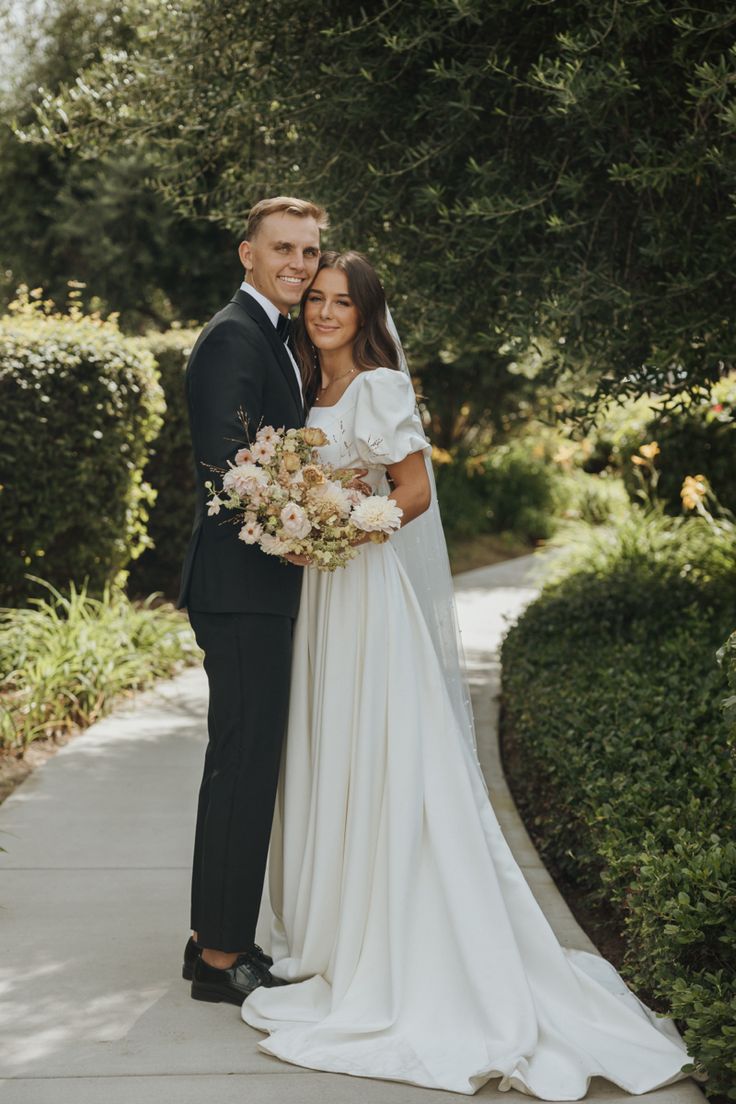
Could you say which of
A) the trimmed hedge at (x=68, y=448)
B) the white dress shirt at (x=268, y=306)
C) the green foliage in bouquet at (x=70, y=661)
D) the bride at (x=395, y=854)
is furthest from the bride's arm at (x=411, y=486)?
the trimmed hedge at (x=68, y=448)

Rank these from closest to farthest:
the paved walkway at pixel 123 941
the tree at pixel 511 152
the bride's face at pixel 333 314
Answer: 1. the paved walkway at pixel 123 941
2. the bride's face at pixel 333 314
3. the tree at pixel 511 152

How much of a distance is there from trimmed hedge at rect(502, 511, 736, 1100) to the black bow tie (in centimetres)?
A: 185

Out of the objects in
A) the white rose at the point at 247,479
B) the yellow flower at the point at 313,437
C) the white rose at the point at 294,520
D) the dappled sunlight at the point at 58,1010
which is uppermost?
the yellow flower at the point at 313,437

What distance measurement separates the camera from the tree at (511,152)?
5.00m

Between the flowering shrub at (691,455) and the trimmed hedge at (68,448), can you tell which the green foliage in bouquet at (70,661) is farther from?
the flowering shrub at (691,455)

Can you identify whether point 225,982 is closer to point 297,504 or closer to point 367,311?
point 297,504

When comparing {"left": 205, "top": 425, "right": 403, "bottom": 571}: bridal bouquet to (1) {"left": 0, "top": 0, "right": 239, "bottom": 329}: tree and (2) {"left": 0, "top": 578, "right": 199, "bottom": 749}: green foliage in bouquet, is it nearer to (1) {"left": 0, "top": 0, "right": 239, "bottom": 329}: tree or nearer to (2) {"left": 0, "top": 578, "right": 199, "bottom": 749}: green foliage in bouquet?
(2) {"left": 0, "top": 578, "right": 199, "bottom": 749}: green foliage in bouquet

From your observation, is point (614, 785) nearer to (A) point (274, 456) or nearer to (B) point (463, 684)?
(B) point (463, 684)

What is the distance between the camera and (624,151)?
5.29 meters

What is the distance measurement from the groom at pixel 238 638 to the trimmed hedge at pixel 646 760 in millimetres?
1111

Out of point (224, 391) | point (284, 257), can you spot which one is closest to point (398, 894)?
point (224, 391)

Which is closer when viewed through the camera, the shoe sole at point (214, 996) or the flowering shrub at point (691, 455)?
the shoe sole at point (214, 996)

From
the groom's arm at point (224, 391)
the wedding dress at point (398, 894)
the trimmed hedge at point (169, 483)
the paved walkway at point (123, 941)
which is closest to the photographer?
the paved walkway at point (123, 941)

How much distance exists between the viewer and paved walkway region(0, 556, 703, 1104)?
9.93 ft
